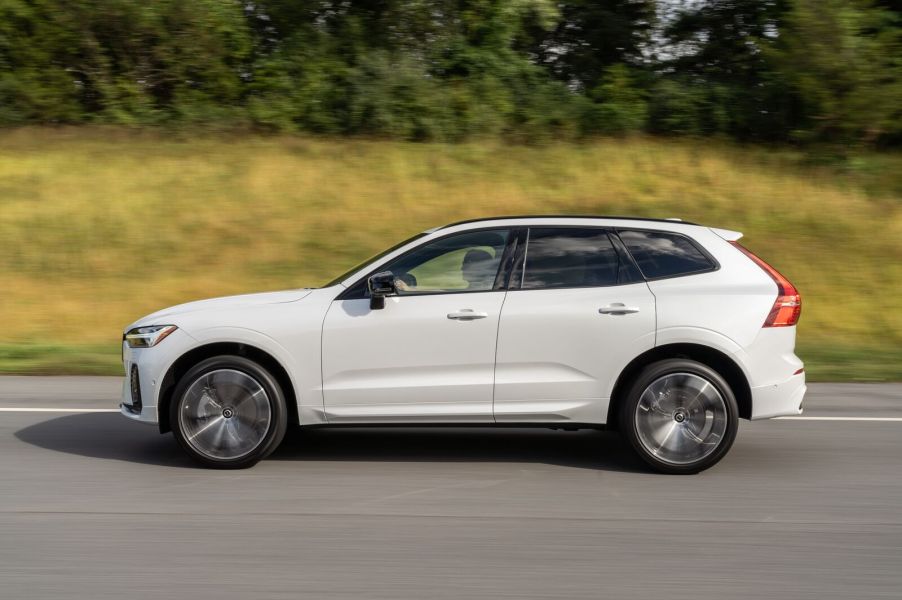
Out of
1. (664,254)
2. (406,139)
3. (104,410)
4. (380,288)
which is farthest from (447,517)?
(406,139)

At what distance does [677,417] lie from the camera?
655cm

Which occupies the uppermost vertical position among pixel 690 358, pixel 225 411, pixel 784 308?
pixel 784 308

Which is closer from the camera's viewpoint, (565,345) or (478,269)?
(565,345)

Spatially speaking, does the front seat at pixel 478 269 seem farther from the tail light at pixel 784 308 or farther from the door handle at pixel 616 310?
the tail light at pixel 784 308

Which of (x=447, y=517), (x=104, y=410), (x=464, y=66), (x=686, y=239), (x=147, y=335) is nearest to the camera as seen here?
(x=447, y=517)

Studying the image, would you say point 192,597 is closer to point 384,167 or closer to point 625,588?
point 625,588

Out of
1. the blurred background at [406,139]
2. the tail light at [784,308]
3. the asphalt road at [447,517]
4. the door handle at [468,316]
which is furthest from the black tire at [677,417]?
the blurred background at [406,139]

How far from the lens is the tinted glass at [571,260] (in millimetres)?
6664

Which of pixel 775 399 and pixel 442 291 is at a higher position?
pixel 442 291

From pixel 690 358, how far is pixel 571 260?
0.99m

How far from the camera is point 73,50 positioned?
24.1 metres

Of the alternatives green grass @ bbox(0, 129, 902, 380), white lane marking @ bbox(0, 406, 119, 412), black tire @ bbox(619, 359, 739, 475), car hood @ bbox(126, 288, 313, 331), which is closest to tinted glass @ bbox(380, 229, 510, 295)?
car hood @ bbox(126, 288, 313, 331)

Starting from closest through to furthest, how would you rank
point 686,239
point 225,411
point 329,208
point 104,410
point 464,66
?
point 225,411 → point 686,239 → point 104,410 → point 329,208 → point 464,66

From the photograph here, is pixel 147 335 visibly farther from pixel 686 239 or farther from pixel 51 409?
pixel 686 239
